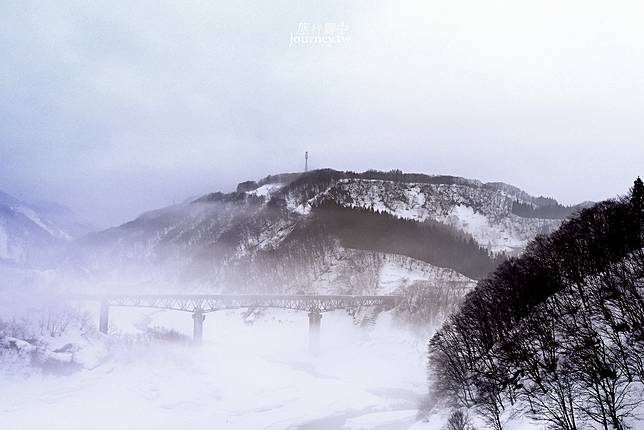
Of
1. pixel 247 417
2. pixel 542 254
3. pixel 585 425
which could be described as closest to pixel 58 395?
pixel 247 417

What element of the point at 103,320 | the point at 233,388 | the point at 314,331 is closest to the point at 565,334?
the point at 233,388

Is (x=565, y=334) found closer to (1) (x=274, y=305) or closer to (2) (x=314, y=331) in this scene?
(2) (x=314, y=331)

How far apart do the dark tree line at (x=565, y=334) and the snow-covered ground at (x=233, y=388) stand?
9.68 m

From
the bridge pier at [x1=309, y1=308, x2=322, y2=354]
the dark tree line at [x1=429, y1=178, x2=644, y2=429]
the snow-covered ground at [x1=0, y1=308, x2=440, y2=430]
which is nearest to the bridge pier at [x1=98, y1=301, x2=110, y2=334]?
the snow-covered ground at [x1=0, y1=308, x2=440, y2=430]

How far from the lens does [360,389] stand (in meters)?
59.4

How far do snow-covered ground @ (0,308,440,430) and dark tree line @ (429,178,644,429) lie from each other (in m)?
9.68

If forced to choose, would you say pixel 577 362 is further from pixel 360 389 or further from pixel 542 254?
pixel 360 389

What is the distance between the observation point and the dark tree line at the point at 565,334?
82.3ft

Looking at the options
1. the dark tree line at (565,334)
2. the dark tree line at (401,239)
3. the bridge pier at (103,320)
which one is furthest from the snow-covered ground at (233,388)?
the dark tree line at (401,239)

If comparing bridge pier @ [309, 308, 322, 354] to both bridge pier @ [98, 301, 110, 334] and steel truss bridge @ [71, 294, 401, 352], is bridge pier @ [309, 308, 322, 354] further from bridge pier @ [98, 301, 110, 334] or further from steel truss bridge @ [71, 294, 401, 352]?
bridge pier @ [98, 301, 110, 334]

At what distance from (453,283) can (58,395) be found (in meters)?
85.1

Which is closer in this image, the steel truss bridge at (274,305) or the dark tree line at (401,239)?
the steel truss bridge at (274,305)

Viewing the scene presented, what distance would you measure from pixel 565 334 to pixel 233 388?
38.3 meters

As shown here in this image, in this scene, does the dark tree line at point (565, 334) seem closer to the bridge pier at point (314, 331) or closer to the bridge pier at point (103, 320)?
the bridge pier at point (314, 331)
